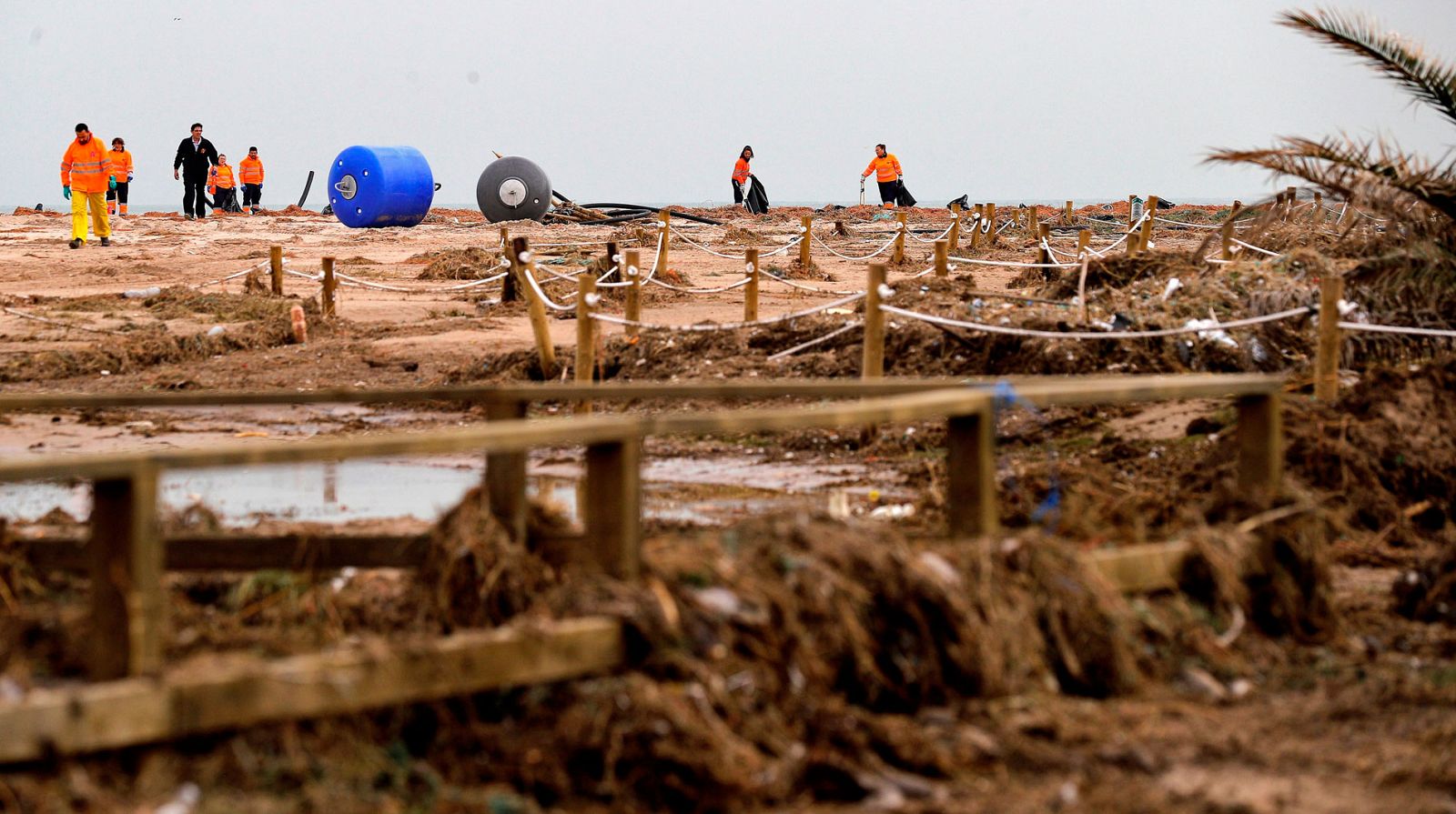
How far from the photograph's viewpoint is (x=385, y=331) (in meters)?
15.8

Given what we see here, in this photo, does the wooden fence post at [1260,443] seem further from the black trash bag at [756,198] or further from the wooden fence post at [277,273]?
the black trash bag at [756,198]

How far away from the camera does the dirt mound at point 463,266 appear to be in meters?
21.2

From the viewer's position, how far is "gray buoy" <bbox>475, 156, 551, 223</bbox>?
31.6 m

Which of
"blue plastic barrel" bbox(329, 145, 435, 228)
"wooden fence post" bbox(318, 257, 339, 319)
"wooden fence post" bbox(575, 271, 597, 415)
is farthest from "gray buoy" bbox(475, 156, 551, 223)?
"wooden fence post" bbox(575, 271, 597, 415)

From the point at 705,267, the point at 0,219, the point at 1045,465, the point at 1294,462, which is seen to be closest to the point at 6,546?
the point at 1045,465

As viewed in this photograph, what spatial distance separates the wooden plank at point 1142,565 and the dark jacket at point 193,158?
3017 cm

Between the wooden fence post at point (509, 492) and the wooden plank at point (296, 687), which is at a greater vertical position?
the wooden fence post at point (509, 492)

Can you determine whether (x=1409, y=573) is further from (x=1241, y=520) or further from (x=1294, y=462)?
(x=1294, y=462)

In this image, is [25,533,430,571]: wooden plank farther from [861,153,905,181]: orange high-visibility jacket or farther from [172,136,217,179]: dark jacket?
[861,153,905,181]: orange high-visibility jacket

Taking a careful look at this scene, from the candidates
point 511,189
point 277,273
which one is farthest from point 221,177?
point 277,273

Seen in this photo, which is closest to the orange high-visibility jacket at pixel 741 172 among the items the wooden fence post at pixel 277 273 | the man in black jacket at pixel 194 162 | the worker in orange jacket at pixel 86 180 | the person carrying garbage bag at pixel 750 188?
the person carrying garbage bag at pixel 750 188

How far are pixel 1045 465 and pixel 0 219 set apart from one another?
33675mm

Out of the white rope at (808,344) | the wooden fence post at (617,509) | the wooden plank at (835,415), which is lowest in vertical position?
the white rope at (808,344)

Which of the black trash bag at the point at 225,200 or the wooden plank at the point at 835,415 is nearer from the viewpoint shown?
the wooden plank at the point at 835,415
